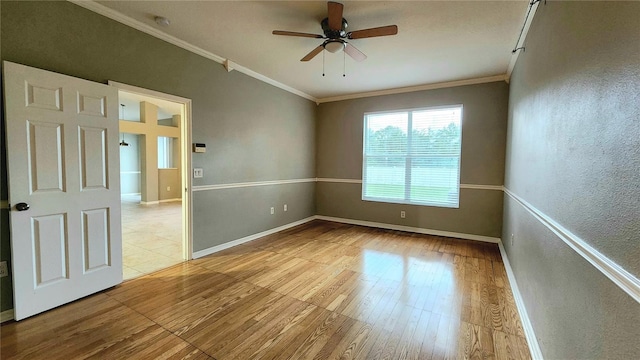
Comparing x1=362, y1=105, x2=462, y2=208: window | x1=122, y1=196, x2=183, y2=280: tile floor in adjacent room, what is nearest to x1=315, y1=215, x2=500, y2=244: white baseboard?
x1=362, y1=105, x2=462, y2=208: window

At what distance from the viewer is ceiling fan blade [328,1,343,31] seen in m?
2.13

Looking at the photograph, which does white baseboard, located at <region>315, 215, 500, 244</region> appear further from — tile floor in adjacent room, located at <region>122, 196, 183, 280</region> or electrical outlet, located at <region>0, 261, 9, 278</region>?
electrical outlet, located at <region>0, 261, 9, 278</region>

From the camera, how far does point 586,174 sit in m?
1.12

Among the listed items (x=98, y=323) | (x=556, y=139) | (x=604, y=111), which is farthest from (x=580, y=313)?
(x=98, y=323)

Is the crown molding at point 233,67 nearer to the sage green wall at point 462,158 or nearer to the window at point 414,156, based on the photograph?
the sage green wall at point 462,158

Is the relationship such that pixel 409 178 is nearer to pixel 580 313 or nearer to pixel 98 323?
pixel 580 313

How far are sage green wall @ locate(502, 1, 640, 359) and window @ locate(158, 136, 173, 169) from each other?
10500 millimetres

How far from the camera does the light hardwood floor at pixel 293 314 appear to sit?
177 cm

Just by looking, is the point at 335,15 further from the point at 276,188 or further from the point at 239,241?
the point at 239,241

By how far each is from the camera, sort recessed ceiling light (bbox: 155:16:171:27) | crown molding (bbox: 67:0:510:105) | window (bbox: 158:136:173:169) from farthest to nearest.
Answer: window (bbox: 158:136:173:169)
recessed ceiling light (bbox: 155:16:171:27)
crown molding (bbox: 67:0:510:105)

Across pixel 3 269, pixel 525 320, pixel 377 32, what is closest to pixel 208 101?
pixel 377 32

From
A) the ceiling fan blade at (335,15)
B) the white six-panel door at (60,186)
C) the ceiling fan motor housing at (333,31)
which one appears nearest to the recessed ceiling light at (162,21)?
the white six-panel door at (60,186)

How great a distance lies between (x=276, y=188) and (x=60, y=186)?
2971mm

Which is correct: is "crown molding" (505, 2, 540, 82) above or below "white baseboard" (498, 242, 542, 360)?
above
